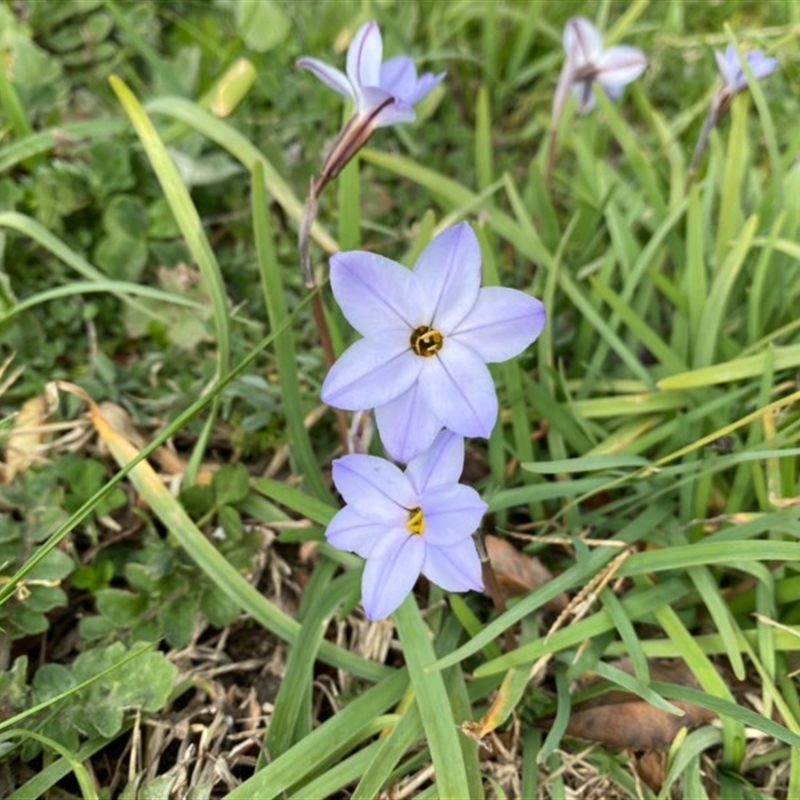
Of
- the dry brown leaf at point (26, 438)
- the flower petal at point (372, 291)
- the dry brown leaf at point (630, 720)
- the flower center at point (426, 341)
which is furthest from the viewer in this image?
the dry brown leaf at point (26, 438)

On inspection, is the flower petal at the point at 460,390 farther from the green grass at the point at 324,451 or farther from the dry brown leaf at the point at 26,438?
the dry brown leaf at the point at 26,438

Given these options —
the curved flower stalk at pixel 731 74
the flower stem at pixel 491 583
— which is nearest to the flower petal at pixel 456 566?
the flower stem at pixel 491 583

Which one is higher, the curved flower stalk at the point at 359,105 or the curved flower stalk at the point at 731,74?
the curved flower stalk at the point at 359,105

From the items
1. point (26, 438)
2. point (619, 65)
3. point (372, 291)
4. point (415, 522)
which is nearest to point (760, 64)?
point (619, 65)

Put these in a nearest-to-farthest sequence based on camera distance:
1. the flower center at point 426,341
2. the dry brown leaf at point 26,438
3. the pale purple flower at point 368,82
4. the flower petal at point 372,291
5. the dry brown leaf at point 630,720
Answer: the flower petal at point 372,291 < the flower center at point 426,341 < the pale purple flower at point 368,82 < the dry brown leaf at point 630,720 < the dry brown leaf at point 26,438

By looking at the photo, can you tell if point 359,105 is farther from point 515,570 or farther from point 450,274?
point 515,570

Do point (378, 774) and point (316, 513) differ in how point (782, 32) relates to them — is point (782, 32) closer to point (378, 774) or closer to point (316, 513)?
point (316, 513)
